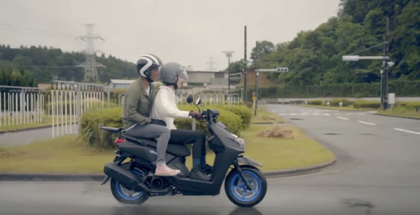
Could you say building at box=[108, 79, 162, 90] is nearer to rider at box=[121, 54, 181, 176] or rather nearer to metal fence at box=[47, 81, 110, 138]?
metal fence at box=[47, 81, 110, 138]

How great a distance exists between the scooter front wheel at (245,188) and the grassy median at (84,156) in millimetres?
1874

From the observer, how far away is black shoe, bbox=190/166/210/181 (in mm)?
6251

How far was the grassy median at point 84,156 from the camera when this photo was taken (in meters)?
9.59

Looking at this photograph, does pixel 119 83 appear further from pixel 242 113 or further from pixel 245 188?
pixel 245 188

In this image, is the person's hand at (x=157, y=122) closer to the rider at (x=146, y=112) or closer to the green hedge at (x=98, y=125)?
the rider at (x=146, y=112)

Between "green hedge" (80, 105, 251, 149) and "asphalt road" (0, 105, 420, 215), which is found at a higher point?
"green hedge" (80, 105, 251, 149)

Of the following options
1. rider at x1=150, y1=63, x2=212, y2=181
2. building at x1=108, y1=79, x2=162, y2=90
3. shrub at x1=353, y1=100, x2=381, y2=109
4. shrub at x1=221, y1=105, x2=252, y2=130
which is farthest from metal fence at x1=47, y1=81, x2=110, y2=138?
shrub at x1=353, y1=100, x2=381, y2=109

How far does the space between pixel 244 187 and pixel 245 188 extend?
19 millimetres

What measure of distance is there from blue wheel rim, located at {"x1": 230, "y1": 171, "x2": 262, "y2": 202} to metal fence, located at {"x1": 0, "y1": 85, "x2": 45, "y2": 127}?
17.4m

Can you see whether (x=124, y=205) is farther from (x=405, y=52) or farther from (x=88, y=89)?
(x=405, y=52)

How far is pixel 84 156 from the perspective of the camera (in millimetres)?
11500

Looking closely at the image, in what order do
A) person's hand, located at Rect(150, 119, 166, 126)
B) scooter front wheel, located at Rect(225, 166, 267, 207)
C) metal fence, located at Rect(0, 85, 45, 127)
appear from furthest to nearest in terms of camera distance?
metal fence, located at Rect(0, 85, 45, 127)
person's hand, located at Rect(150, 119, 166, 126)
scooter front wheel, located at Rect(225, 166, 267, 207)

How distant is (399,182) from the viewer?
870cm

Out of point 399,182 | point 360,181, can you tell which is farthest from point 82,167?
point 399,182
